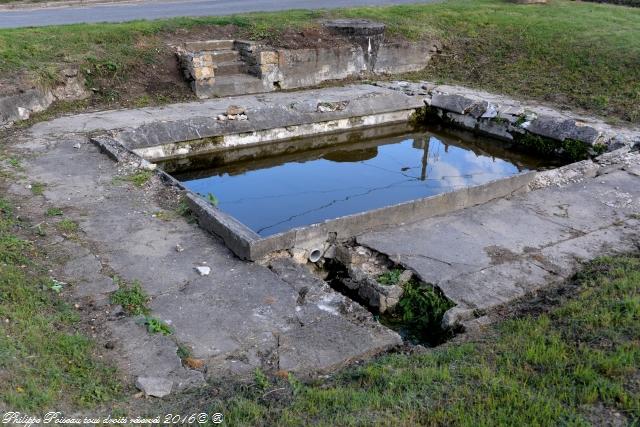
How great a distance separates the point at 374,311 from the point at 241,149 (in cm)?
578

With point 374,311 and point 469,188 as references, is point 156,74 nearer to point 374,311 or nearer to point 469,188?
point 469,188

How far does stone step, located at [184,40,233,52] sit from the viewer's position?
13141 millimetres

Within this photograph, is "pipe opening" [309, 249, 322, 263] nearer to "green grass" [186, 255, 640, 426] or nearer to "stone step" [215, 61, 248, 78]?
"green grass" [186, 255, 640, 426]

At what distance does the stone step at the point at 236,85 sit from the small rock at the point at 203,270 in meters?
7.41

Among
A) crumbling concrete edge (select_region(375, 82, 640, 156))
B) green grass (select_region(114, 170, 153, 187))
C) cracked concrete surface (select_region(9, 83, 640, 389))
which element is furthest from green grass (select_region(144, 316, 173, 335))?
crumbling concrete edge (select_region(375, 82, 640, 156))

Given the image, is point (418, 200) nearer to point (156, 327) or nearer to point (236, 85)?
point (156, 327)

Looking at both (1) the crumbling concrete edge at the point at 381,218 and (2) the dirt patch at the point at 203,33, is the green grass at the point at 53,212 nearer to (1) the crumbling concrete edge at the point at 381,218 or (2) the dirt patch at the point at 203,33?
(1) the crumbling concrete edge at the point at 381,218

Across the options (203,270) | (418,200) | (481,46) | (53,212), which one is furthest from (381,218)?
(481,46)

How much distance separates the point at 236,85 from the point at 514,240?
7.70 m

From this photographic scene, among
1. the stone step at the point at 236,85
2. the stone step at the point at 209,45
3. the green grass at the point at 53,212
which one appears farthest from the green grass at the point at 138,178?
the stone step at the point at 209,45

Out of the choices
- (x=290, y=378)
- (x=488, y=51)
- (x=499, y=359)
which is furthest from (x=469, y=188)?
(x=488, y=51)

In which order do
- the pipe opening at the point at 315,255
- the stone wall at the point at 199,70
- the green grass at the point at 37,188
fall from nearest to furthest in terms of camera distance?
the pipe opening at the point at 315,255, the green grass at the point at 37,188, the stone wall at the point at 199,70

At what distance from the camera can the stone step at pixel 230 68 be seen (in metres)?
13.2

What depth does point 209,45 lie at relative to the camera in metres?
13.4
